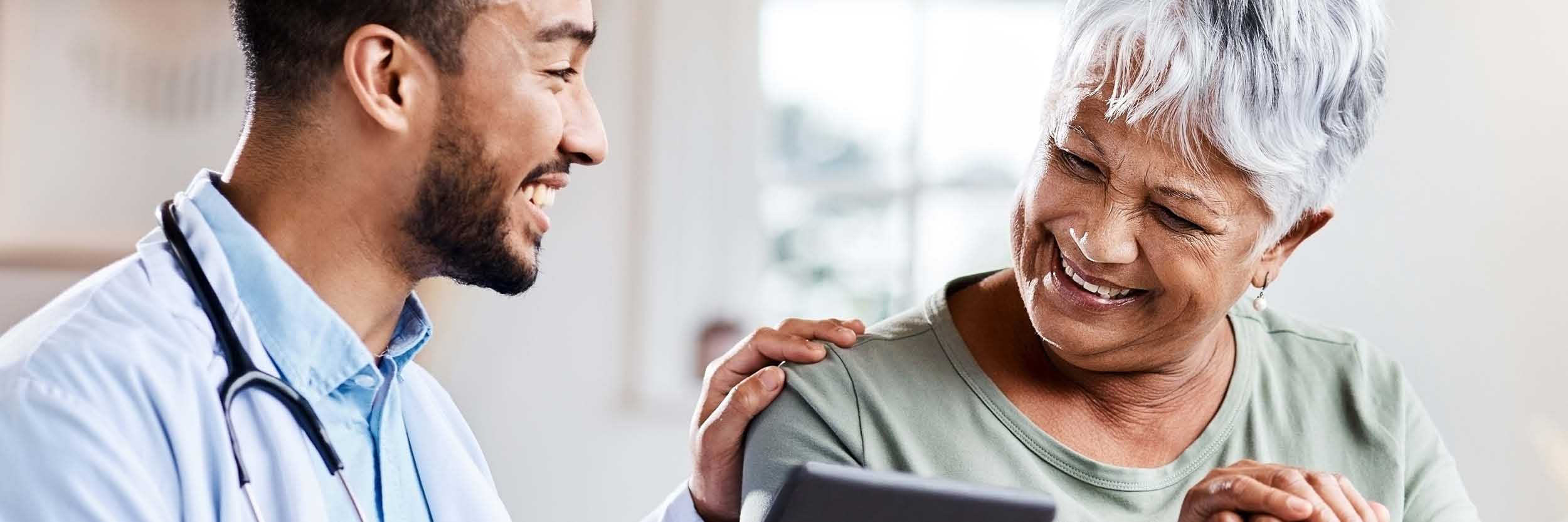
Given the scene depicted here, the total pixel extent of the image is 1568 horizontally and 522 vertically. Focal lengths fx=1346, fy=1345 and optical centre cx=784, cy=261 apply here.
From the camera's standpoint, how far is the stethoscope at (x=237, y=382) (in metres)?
1.11

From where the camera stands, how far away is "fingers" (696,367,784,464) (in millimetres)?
1299

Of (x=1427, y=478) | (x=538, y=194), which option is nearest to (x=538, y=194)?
(x=538, y=194)

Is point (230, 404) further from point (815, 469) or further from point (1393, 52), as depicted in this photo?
point (1393, 52)

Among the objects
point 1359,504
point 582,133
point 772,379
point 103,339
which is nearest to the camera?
point 103,339

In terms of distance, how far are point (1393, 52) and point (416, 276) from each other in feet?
8.77

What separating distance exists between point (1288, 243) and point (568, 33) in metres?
0.79

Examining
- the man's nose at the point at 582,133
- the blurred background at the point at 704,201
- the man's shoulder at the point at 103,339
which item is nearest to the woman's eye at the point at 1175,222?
the man's nose at the point at 582,133

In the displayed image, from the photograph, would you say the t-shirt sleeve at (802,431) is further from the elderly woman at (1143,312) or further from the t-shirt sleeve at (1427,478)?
the t-shirt sleeve at (1427,478)

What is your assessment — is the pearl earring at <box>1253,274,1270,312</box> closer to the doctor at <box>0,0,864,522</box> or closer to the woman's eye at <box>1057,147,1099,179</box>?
the woman's eye at <box>1057,147,1099,179</box>

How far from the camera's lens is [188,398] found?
3.57ft

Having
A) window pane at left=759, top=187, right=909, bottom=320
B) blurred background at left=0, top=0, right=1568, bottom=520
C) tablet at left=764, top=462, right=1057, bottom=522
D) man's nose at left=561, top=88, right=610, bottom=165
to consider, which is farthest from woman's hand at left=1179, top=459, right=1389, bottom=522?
window pane at left=759, top=187, right=909, bottom=320

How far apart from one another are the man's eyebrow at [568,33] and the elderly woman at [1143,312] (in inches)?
15.9

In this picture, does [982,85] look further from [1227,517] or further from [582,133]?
[1227,517]

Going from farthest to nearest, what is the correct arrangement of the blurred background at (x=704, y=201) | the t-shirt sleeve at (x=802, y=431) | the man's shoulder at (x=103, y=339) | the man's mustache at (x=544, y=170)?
1. the blurred background at (x=704, y=201)
2. the man's mustache at (x=544, y=170)
3. the t-shirt sleeve at (x=802, y=431)
4. the man's shoulder at (x=103, y=339)
